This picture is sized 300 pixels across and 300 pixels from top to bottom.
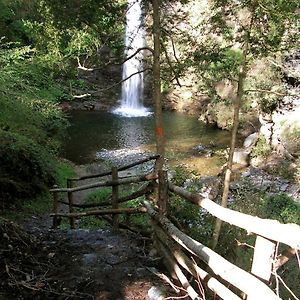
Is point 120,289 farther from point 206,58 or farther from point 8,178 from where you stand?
point 8,178

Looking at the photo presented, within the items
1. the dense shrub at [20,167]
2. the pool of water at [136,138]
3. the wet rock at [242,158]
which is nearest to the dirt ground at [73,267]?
the dense shrub at [20,167]

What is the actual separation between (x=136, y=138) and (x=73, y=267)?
1395 centimetres

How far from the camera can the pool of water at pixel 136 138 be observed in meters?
14.7

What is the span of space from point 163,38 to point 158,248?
4.16 metres


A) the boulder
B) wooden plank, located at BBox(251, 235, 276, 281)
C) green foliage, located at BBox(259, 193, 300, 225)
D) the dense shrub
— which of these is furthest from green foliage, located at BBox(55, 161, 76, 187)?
wooden plank, located at BBox(251, 235, 276, 281)

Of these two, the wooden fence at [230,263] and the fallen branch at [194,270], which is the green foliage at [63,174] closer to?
the fallen branch at [194,270]

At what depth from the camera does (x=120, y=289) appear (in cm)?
322

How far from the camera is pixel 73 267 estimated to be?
3.64 meters

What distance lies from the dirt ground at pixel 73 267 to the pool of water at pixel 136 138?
29.7 feet

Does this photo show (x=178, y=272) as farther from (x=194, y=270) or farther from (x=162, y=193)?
(x=162, y=193)

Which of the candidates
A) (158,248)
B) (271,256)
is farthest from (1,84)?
(271,256)

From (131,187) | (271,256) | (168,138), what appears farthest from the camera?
(168,138)

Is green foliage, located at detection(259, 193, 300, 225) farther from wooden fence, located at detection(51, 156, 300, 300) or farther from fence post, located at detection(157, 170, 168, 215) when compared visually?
wooden fence, located at detection(51, 156, 300, 300)

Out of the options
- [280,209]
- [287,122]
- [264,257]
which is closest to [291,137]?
[287,122]
